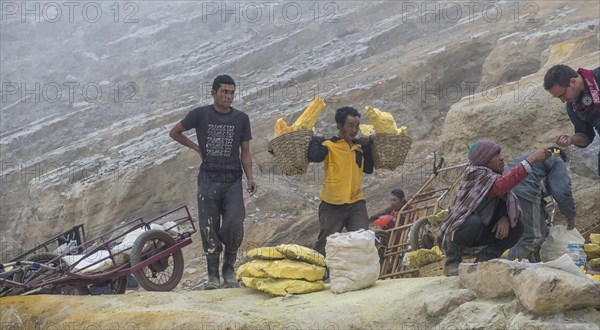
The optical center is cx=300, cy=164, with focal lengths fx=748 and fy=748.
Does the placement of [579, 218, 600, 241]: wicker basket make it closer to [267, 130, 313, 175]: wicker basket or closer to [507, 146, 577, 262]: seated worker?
[507, 146, 577, 262]: seated worker

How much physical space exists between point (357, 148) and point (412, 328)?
2512 mm

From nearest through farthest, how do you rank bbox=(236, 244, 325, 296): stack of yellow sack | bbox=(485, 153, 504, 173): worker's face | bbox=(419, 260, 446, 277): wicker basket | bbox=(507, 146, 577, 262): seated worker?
bbox=(485, 153, 504, 173): worker's face, bbox=(236, 244, 325, 296): stack of yellow sack, bbox=(507, 146, 577, 262): seated worker, bbox=(419, 260, 446, 277): wicker basket

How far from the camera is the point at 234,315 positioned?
196 inches

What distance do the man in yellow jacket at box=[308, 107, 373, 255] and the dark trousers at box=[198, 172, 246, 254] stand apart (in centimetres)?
76

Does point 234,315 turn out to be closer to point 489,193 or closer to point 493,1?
point 489,193

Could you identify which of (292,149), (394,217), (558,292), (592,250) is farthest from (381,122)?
(558,292)

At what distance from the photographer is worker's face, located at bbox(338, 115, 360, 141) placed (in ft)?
21.9

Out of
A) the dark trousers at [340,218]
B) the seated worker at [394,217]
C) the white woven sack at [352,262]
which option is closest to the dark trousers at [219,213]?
the dark trousers at [340,218]

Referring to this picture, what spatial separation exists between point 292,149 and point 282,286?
1.43m

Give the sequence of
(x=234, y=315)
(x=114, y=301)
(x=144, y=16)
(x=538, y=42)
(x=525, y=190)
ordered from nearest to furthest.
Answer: (x=234, y=315), (x=114, y=301), (x=525, y=190), (x=538, y=42), (x=144, y=16)

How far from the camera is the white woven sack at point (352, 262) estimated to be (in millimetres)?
5598

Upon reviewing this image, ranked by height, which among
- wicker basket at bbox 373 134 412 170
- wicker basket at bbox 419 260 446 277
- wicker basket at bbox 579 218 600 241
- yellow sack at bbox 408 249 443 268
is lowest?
wicker basket at bbox 579 218 600 241

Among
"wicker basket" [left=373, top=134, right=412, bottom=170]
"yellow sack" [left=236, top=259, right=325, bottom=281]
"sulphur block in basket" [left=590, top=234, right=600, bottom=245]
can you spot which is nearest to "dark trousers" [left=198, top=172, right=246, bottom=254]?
"yellow sack" [left=236, top=259, right=325, bottom=281]

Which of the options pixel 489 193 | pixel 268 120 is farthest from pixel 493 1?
pixel 489 193
